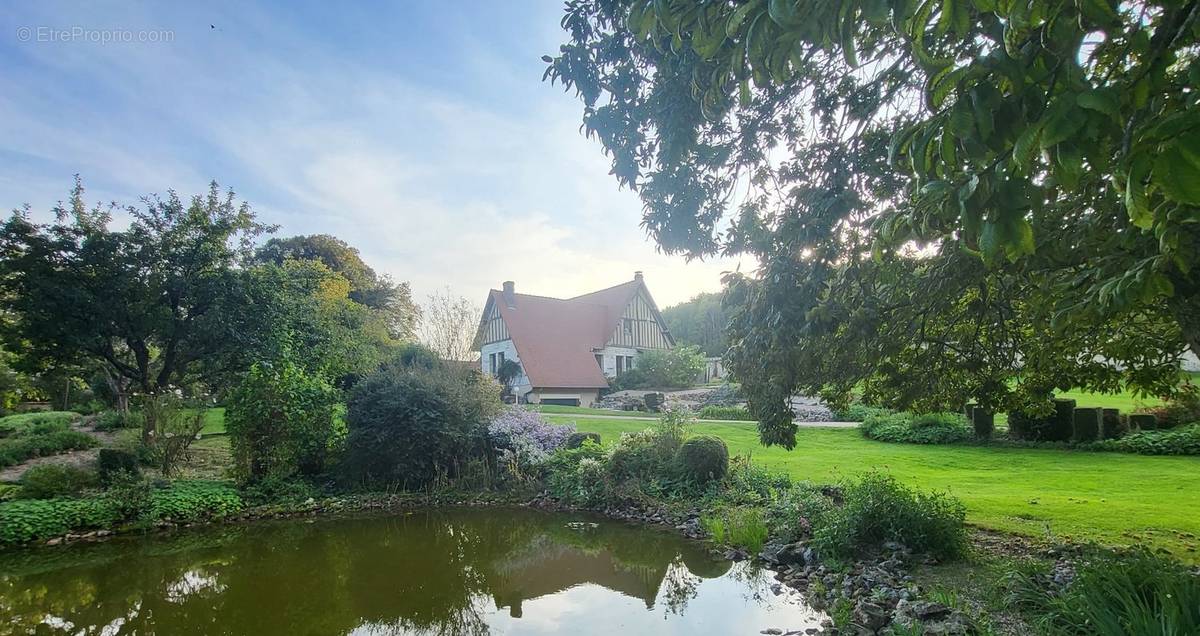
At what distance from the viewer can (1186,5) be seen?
1576 mm

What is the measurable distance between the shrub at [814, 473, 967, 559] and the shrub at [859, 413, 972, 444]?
31.9 feet

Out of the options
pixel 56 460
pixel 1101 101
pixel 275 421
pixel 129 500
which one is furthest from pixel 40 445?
pixel 1101 101

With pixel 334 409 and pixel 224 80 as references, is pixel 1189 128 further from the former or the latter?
pixel 334 409

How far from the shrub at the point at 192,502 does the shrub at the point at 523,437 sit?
4.62m

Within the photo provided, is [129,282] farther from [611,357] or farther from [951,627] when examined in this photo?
[611,357]

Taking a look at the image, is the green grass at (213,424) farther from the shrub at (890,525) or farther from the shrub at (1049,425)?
the shrub at (1049,425)

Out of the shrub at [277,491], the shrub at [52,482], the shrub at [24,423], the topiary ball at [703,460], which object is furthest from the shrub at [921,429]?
the shrub at [24,423]

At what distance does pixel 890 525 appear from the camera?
6.49 metres

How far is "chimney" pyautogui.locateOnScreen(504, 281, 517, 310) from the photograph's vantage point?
36244mm

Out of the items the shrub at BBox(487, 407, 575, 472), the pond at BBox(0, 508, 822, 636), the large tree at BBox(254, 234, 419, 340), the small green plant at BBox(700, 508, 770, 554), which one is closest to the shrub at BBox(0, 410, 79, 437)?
the pond at BBox(0, 508, 822, 636)

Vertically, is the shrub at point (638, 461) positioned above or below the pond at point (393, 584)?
above

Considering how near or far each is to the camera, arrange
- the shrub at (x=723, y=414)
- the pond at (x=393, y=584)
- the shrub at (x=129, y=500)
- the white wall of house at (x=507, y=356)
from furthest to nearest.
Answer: the white wall of house at (x=507, y=356) < the shrub at (x=723, y=414) < the shrub at (x=129, y=500) < the pond at (x=393, y=584)

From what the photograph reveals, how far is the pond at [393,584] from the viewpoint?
553cm

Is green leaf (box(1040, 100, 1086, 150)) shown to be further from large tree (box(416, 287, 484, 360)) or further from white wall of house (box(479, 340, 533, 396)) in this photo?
white wall of house (box(479, 340, 533, 396))
